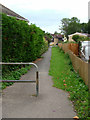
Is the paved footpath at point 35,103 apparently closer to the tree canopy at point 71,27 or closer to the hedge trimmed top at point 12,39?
the hedge trimmed top at point 12,39

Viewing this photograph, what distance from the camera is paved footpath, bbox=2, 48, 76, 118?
3.78 metres

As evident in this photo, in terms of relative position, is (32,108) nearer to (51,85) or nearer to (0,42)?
(51,85)

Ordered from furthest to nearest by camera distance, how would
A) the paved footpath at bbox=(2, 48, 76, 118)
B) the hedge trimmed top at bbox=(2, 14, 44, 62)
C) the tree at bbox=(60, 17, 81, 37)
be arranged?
the tree at bbox=(60, 17, 81, 37) < the hedge trimmed top at bbox=(2, 14, 44, 62) < the paved footpath at bbox=(2, 48, 76, 118)

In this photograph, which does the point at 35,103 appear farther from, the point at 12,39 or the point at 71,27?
the point at 71,27

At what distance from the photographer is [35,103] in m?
4.46

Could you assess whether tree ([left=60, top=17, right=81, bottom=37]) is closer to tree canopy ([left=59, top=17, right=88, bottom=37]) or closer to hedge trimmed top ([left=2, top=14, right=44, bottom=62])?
tree canopy ([left=59, top=17, right=88, bottom=37])

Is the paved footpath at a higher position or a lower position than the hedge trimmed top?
lower

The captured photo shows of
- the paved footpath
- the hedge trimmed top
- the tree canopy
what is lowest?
the paved footpath

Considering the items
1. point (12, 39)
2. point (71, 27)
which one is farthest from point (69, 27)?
point (12, 39)

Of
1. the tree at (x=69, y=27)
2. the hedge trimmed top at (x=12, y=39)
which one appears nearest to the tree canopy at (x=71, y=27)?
the tree at (x=69, y=27)

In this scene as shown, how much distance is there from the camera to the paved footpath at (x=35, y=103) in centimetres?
378

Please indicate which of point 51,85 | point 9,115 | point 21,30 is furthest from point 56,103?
point 21,30

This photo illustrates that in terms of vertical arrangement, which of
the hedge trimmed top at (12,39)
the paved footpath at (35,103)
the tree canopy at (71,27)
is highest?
the tree canopy at (71,27)

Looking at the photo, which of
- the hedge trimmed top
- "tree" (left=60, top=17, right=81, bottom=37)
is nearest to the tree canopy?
"tree" (left=60, top=17, right=81, bottom=37)
